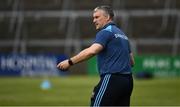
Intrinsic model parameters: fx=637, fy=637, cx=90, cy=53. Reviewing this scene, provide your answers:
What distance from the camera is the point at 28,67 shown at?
42.2 metres

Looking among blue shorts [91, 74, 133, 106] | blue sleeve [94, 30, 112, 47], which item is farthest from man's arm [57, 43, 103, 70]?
blue shorts [91, 74, 133, 106]

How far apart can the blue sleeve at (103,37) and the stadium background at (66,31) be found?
3246 cm

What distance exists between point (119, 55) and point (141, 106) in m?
9.35

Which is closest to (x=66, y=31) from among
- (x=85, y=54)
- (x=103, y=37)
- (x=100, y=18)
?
(x=100, y=18)

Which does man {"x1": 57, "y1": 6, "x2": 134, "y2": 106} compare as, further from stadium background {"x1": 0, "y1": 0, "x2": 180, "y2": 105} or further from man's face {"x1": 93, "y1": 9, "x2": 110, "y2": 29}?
stadium background {"x1": 0, "y1": 0, "x2": 180, "y2": 105}

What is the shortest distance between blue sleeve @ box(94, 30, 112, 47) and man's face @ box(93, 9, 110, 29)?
14 cm

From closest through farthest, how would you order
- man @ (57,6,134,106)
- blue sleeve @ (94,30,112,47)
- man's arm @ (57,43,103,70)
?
man's arm @ (57,43,103,70) < blue sleeve @ (94,30,112,47) < man @ (57,6,134,106)

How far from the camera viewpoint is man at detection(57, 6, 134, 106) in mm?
8836

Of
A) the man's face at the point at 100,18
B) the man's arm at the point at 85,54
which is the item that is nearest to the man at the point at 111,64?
the man's face at the point at 100,18

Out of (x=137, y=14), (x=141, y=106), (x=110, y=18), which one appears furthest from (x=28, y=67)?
(x=110, y=18)

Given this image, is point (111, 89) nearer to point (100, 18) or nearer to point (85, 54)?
point (85, 54)

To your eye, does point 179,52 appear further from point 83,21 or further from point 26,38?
point 26,38

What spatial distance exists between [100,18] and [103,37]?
302mm

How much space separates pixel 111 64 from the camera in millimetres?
8852
